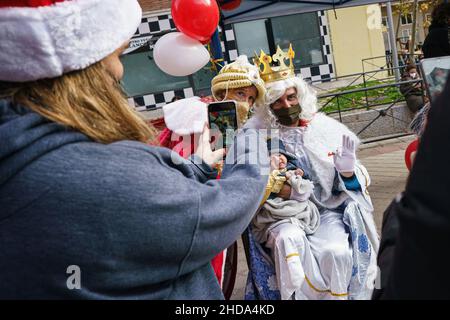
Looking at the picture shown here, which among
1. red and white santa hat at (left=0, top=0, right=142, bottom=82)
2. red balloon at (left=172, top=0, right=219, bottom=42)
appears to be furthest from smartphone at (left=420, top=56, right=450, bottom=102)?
red balloon at (left=172, top=0, right=219, bottom=42)

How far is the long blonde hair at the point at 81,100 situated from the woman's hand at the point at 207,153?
0.41 metres

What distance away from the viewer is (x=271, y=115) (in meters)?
2.47

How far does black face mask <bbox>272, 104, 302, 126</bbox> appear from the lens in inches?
96.3

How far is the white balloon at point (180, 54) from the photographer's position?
8.27 ft

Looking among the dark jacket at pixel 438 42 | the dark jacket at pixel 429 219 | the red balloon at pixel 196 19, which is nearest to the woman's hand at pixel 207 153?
the dark jacket at pixel 429 219

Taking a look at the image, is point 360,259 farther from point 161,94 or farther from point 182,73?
point 161,94

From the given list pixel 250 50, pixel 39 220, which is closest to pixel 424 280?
pixel 39 220

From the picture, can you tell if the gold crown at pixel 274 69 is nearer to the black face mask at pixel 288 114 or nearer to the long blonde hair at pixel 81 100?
the black face mask at pixel 288 114

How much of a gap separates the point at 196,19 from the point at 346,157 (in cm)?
125

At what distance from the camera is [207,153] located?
1.29m

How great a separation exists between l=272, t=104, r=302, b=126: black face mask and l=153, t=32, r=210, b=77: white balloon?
0.57 meters

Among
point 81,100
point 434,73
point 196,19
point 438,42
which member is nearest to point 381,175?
point 438,42

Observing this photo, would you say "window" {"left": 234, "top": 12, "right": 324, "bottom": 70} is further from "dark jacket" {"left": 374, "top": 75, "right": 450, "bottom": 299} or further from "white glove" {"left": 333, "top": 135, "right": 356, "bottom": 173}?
"dark jacket" {"left": 374, "top": 75, "right": 450, "bottom": 299}

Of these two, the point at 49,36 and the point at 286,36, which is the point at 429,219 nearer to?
the point at 49,36
